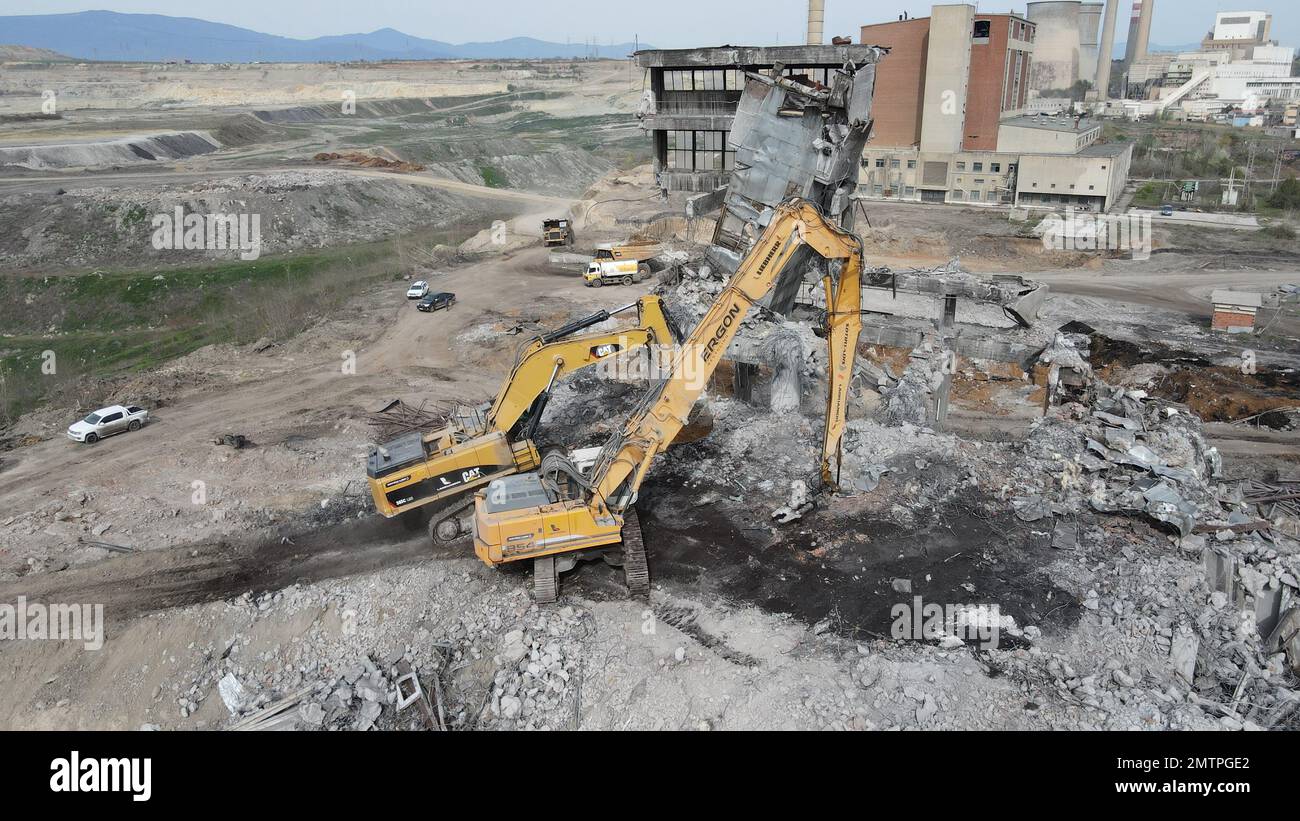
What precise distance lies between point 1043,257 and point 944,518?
33.0m

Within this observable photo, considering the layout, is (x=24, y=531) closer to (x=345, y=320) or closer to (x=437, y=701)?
(x=437, y=701)

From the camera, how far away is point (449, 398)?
2486 cm

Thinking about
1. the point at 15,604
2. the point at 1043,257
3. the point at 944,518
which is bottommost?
the point at 15,604

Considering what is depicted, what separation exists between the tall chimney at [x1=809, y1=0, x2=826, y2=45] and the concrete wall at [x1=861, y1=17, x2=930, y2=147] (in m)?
6.94

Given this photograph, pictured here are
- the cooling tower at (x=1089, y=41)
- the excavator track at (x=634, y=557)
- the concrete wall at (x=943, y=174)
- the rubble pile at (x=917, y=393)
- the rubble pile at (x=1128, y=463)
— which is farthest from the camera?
the cooling tower at (x=1089, y=41)

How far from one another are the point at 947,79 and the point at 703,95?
21529 mm

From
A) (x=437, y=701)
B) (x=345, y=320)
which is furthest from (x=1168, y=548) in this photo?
(x=345, y=320)

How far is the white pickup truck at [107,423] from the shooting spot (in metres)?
21.5

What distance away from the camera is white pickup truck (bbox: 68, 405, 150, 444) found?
21547 mm

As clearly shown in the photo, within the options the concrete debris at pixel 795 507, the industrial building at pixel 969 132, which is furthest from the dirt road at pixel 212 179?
the concrete debris at pixel 795 507

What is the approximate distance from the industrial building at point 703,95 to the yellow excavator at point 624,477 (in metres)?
24.6

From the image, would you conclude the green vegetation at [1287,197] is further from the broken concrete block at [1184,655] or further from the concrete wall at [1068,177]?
the broken concrete block at [1184,655]

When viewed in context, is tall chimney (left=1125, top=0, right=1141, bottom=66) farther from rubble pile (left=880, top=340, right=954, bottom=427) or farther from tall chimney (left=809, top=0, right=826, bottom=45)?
rubble pile (left=880, top=340, right=954, bottom=427)

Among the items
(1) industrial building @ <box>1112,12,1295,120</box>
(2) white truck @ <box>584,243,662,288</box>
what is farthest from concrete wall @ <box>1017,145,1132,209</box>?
(1) industrial building @ <box>1112,12,1295,120</box>
